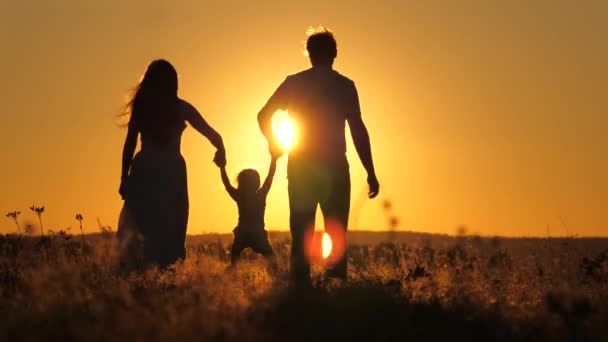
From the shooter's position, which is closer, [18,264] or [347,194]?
Result: [347,194]

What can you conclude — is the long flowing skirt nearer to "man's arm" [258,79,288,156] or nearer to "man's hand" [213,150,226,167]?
"man's hand" [213,150,226,167]

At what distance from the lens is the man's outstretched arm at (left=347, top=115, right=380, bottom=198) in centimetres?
1188

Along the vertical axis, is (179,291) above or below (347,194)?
below

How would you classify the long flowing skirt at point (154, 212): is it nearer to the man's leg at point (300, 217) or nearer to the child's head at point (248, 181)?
the child's head at point (248, 181)

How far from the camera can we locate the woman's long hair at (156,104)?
12156 millimetres

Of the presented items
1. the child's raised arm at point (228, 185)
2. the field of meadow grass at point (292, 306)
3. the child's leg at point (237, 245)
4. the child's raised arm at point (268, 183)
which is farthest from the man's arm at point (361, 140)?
the child's leg at point (237, 245)

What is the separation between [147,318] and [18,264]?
526 cm

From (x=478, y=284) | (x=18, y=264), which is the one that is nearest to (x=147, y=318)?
(x=478, y=284)

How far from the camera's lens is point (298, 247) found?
38.2 ft

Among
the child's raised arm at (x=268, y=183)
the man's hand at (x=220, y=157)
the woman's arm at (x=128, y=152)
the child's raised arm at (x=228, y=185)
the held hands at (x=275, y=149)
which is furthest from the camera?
the child's raised arm at (x=228, y=185)

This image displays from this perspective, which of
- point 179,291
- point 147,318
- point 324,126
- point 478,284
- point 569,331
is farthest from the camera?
point 324,126

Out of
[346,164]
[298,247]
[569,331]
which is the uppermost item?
[346,164]

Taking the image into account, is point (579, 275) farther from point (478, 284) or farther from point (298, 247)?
point (298, 247)

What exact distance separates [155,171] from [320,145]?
6.42ft
